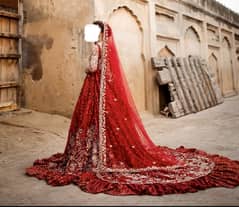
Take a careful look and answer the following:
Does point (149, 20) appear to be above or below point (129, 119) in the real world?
above

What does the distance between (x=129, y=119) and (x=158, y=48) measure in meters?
5.06

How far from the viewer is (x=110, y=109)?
2.86m

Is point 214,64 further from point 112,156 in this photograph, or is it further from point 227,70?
point 112,156

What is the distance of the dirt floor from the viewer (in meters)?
2.00

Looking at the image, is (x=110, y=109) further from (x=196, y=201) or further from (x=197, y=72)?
(x=197, y=72)

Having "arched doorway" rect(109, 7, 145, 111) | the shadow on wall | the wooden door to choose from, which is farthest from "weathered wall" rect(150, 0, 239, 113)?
the wooden door

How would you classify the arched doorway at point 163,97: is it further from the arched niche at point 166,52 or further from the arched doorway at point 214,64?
the arched doorway at point 214,64

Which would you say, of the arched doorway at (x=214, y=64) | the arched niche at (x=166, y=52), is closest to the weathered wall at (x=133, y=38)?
the arched niche at (x=166, y=52)

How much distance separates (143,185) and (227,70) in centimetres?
1118

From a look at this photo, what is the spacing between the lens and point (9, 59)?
5820 millimetres

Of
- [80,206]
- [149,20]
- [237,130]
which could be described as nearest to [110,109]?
[80,206]

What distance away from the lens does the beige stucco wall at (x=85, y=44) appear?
529cm

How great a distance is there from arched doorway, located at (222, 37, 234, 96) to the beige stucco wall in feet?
9.48

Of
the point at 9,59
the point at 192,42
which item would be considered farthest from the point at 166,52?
the point at 9,59
